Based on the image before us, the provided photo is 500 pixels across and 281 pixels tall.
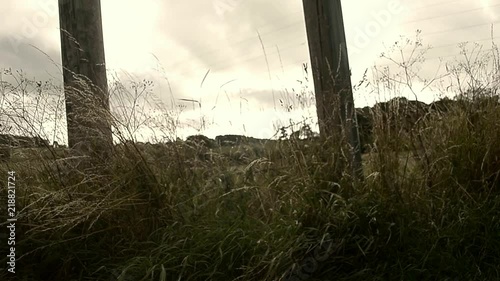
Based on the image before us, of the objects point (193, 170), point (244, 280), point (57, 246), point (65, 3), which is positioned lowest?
point (244, 280)

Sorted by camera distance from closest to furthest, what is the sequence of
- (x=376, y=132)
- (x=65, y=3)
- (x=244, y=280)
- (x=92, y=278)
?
1. (x=244, y=280)
2. (x=92, y=278)
3. (x=376, y=132)
4. (x=65, y=3)

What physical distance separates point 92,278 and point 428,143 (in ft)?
7.12

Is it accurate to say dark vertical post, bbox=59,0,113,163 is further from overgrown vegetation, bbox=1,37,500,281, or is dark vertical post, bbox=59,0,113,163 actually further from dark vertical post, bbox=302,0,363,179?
dark vertical post, bbox=302,0,363,179

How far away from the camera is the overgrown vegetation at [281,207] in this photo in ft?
10.2

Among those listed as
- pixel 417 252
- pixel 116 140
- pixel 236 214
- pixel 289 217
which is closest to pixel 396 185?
pixel 417 252

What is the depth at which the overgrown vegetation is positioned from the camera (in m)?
3.11

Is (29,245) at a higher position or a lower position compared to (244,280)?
higher

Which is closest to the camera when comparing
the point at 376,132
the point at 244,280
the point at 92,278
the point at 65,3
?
the point at 244,280

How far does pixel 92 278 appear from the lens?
3295 mm

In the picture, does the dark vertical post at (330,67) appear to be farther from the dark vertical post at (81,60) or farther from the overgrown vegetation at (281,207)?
the dark vertical post at (81,60)

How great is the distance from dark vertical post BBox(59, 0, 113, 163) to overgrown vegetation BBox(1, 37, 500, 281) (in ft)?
0.79

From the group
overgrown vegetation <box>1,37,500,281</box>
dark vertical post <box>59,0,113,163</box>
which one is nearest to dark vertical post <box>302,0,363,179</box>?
overgrown vegetation <box>1,37,500,281</box>

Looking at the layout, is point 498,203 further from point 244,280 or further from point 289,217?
point 244,280

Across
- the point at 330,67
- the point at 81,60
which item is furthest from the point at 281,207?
the point at 81,60
